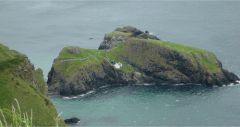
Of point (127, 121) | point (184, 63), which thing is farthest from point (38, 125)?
point (184, 63)

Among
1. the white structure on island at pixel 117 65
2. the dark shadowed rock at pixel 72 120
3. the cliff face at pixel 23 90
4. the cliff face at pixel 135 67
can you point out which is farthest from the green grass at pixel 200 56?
the cliff face at pixel 23 90

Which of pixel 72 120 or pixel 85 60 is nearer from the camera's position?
pixel 72 120

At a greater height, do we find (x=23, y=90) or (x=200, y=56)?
(x=23, y=90)

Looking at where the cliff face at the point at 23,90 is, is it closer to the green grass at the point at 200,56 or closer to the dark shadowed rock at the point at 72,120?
the dark shadowed rock at the point at 72,120

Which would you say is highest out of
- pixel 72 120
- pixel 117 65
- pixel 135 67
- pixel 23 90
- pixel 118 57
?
pixel 23 90

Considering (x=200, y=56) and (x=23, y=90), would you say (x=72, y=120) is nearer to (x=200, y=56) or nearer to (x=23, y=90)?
(x=23, y=90)

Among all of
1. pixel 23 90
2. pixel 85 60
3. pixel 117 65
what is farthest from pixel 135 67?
pixel 23 90

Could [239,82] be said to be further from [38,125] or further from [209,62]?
[38,125]

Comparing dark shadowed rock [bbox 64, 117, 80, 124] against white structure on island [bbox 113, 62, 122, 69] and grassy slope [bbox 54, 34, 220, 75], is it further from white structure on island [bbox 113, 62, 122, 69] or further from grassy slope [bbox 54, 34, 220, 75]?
white structure on island [bbox 113, 62, 122, 69]
